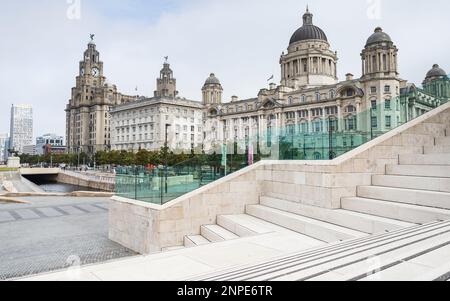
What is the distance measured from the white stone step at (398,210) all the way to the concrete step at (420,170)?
183 cm

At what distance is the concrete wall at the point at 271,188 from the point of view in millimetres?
9461

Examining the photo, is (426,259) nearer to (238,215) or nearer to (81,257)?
(238,215)

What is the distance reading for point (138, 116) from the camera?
102 meters

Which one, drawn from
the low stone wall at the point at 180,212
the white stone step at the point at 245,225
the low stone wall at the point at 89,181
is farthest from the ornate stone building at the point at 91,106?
the white stone step at the point at 245,225

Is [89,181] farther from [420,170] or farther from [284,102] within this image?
[420,170]

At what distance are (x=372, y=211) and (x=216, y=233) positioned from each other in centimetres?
443

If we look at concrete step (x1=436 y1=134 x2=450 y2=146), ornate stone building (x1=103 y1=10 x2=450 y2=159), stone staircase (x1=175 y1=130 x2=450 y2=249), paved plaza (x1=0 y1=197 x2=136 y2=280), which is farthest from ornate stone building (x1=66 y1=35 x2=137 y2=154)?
concrete step (x1=436 y1=134 x2=450 y2=146)

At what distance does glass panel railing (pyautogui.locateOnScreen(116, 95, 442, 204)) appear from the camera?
35.7 feet

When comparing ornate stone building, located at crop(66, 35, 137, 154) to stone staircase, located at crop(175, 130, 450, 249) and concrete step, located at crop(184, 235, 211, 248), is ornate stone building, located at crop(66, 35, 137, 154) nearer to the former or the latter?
concrete step, located at crop(184, 235, 211, 248)

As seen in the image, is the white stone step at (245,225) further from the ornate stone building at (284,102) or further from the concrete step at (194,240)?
the ornate stone building at (284,102)

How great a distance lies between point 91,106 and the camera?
13488 centimetres

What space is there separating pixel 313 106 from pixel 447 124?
230ft

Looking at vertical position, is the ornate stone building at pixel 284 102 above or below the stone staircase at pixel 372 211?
above
